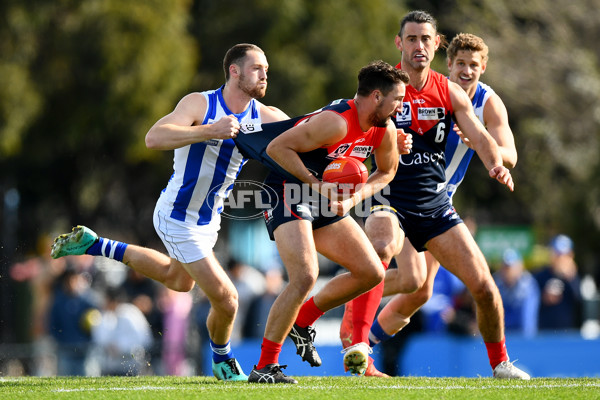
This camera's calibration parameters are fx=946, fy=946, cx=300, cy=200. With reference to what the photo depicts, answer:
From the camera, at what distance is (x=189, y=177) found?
7703 millimetres

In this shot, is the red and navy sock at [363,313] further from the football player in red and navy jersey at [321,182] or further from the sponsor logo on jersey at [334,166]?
the sponsor logo on jersey at [334,166]

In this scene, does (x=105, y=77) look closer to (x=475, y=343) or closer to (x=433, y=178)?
(x=475, y=343)

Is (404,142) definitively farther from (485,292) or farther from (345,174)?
(485,292)

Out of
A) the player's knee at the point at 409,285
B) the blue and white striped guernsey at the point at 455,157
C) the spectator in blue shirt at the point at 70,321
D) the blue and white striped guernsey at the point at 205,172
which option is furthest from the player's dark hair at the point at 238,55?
the spectator in blue shirt at the point at 70,321

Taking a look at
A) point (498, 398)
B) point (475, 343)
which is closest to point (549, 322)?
point (475, 343)

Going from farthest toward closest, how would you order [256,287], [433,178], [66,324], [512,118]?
[512,118], [256,287], [66,324], [433,178]

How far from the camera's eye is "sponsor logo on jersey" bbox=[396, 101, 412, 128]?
7539 millimetres

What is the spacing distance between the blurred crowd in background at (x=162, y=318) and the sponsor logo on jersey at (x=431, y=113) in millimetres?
4871

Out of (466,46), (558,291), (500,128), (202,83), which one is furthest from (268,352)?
(202,83)

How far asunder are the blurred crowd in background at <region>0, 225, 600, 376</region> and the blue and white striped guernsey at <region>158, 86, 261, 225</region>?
463 centimetres

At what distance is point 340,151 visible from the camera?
711cm

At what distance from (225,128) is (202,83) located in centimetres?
1388

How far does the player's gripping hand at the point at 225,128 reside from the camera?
23.0ft

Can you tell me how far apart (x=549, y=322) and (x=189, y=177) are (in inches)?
297
